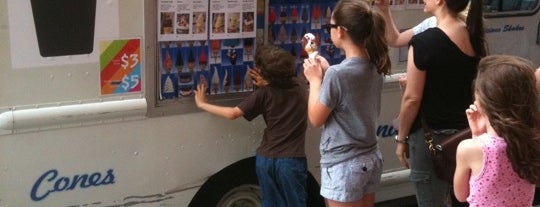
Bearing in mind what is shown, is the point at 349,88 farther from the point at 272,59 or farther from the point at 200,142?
the point at 200,142

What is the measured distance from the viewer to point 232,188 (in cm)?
385

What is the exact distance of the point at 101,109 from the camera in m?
3.30

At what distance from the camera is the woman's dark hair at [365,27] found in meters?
3.10

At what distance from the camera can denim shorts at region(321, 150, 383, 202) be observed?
3.17 meters

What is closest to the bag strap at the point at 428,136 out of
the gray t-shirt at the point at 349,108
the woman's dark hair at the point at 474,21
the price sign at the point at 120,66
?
the gray t-shirt at the point at 349,108

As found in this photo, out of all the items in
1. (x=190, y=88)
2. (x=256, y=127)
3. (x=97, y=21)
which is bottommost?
(x=256, y=127)

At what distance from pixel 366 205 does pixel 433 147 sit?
0.40 metres

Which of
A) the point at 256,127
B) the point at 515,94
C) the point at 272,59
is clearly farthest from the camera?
the point at 256,127

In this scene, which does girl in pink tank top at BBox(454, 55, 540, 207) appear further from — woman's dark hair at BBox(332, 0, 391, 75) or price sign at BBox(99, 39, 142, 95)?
price sign at BBox(99, 39, 142, 95)

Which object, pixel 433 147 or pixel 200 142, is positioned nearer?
pixel 433 147

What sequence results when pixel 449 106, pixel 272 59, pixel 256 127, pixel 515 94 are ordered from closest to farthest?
1. pixel 515 94
2. pixel 449 106
3. pixel 272 59
4. pixel 256 127

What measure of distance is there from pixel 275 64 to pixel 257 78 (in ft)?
0.57

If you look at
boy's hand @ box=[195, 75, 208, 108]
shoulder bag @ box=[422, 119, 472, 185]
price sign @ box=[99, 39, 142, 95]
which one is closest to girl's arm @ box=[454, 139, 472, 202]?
shoulder bag @ box=[422, 119, 472, 185]

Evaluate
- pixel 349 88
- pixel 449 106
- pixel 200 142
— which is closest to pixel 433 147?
pixel 449 106
